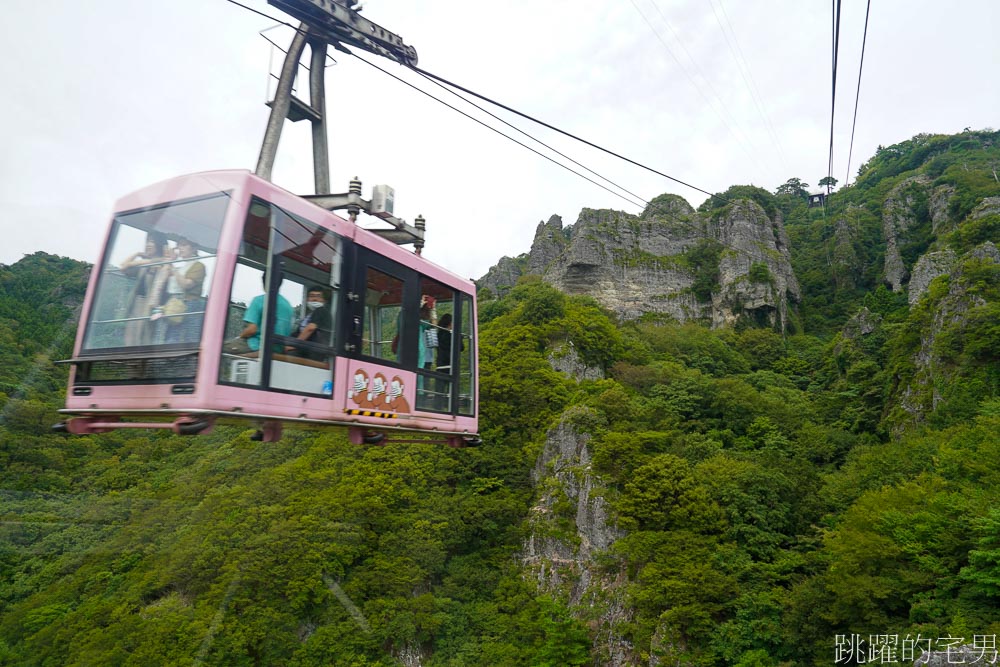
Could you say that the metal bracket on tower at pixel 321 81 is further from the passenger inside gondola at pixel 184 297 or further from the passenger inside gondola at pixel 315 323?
the passenger inside gondola at pixel 184 297

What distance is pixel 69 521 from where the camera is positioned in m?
26.8

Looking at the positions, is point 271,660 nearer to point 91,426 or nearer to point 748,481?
point 748,481

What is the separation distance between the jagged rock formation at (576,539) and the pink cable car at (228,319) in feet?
60.3

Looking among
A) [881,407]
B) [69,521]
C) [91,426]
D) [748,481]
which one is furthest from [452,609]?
[881,407]

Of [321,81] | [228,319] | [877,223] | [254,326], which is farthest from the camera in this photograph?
[877,223]

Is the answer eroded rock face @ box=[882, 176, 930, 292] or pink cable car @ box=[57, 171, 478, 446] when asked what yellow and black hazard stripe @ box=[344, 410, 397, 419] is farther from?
eroded rock face @ box=[882, 176, 930, 292]

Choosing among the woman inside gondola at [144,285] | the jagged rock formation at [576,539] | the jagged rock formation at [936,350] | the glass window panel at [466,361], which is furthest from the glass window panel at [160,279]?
the jagged rock formation at [936,350]

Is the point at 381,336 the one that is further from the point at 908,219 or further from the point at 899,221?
the point at 908,219

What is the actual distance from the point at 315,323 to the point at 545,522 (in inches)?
864

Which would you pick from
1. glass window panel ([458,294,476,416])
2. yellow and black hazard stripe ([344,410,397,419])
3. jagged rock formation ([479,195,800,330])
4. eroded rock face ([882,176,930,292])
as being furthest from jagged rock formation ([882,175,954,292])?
yellow and black hazard stripe ([344,410,397,419])

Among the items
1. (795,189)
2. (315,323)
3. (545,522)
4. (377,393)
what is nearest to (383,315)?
(377,393)

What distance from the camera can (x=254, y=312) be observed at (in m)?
4.56

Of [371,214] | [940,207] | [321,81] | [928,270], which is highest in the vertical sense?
[940,207]

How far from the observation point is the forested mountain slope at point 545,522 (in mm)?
15992
